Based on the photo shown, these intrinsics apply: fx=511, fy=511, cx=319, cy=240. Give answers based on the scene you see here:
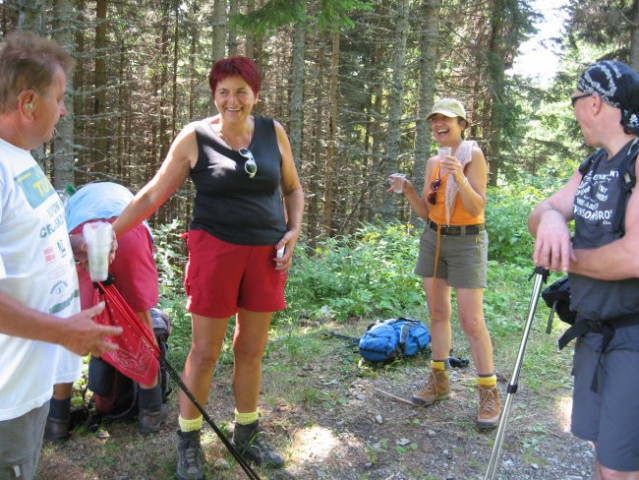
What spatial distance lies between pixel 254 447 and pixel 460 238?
1.89 metres

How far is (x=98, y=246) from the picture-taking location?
2078 millimetres

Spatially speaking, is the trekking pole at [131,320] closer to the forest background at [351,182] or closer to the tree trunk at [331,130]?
the forest background at [351,182]

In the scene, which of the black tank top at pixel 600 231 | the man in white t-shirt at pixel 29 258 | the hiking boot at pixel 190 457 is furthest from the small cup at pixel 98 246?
the black tank top at pixel 600 231

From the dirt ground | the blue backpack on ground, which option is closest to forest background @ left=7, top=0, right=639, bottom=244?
the blue backpack on ground

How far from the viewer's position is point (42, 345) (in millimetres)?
1666

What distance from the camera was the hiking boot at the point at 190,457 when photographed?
281 cm

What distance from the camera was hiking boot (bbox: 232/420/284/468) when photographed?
3.02m

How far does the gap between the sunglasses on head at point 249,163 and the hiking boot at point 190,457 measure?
150cm

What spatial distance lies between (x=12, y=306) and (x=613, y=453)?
2.08 meters

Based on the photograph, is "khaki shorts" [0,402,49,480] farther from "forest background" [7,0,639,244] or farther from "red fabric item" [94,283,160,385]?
"forest background" [7,0,639,244]

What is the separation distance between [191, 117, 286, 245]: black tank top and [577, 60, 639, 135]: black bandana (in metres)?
1.57

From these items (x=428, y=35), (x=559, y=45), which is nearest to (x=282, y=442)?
(x=428, y=35)

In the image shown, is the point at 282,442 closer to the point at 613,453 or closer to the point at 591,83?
the point at 613,453

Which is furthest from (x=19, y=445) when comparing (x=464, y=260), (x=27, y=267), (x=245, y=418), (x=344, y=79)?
(x=344, y=79)
